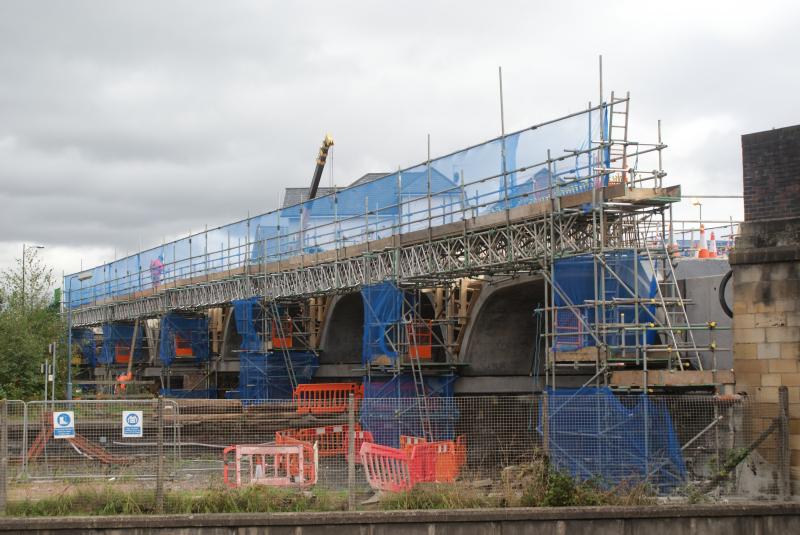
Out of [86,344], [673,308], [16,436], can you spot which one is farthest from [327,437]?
[86,344]

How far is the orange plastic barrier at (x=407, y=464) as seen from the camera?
15.2 metres

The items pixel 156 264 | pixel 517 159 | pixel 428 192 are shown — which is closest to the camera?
pixel 517 159

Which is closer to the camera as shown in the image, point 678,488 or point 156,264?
point 678,488

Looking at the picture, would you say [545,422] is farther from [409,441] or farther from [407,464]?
[409,441]

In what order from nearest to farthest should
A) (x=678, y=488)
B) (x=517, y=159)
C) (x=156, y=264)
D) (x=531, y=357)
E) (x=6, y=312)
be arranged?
1. (x=678, y=488)
2. (x=517, y=159)
3. (x=531, y=357)
4. (x=6, y=312)
5. (x=156, y=264)

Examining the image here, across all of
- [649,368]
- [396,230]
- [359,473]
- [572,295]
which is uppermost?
[396,230]

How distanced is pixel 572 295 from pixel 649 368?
2169 mm

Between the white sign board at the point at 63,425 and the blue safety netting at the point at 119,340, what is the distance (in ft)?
135

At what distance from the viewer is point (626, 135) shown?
2077 cm

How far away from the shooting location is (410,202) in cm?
2694

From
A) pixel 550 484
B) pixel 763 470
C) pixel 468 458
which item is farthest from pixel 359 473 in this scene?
pixel 763 470

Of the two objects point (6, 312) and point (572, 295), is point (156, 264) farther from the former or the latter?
point (572, 295)

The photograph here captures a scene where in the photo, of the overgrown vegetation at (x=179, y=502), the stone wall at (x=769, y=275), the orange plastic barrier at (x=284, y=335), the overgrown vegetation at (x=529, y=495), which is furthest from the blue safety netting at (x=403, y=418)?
the orange plastic barrier at (x=284, y=335)

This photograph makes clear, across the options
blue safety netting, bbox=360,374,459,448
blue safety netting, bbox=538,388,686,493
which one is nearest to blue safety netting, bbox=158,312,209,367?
blue safety netting, bbox=360,374,459,448
